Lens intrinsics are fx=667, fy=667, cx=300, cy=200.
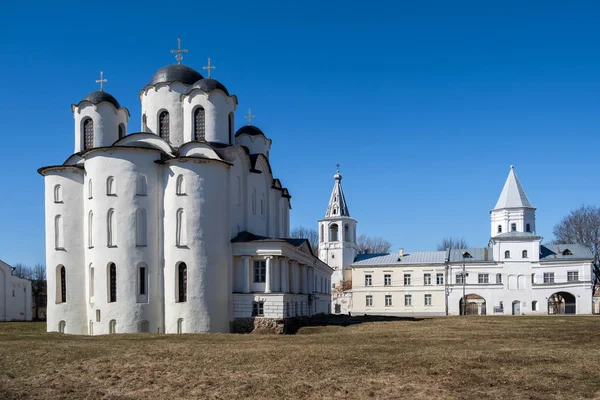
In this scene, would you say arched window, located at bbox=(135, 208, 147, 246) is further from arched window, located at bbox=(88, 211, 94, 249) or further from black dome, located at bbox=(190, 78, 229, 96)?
black dome, located at bbox=(190, 78, 229, 96)

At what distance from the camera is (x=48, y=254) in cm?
3631

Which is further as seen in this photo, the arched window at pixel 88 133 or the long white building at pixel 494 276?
the long white building at pixel 494 276

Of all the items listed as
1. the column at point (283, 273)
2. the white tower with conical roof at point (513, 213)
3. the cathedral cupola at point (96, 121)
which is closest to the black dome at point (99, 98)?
the cathedral cupola at point (96, 121)

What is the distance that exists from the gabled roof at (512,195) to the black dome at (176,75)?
139 feet

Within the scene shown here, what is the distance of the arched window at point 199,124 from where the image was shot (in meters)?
38.1

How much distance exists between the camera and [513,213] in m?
70.8

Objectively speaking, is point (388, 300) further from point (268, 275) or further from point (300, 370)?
point (300, 370)

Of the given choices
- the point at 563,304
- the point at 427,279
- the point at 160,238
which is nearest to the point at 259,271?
the point at 160,238

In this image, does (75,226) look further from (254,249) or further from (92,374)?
(92,374)

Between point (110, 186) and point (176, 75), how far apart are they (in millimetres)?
9623

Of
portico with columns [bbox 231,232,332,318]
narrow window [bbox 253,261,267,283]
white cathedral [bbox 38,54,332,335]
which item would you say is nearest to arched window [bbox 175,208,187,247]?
white cathedral [bbox 38,54,332,335]

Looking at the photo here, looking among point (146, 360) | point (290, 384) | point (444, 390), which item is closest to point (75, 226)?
point (146, 360)

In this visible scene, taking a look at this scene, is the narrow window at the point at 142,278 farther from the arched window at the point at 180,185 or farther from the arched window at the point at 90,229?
the arched window at the point at 180,185

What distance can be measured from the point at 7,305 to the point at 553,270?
53.2m
